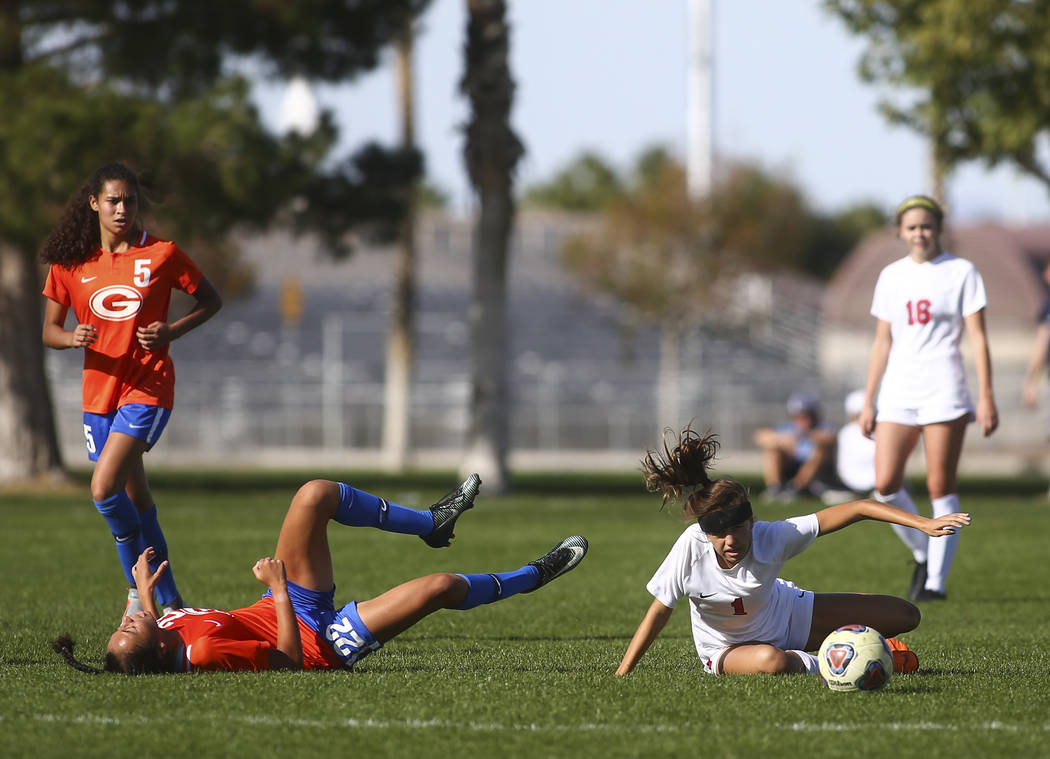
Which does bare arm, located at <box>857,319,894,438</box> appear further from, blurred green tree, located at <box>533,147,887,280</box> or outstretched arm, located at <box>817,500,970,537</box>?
blurred green tree, located at <box>533,147,887,280</box>

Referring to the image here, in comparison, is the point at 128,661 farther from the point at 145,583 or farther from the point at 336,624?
the point at 336,624

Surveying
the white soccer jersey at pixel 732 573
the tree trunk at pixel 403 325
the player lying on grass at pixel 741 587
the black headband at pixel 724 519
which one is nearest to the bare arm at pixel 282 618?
the player lying on grass at pixel 741 587

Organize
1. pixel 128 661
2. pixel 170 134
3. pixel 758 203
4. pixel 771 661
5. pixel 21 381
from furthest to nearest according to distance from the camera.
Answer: pixel 758 203
pixel 21 381
pixel 170 134
pixel 771 661
pixel 128 661

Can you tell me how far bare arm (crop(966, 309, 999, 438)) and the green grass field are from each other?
3.73ft

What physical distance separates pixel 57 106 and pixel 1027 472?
21933mm

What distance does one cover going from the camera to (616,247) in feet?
156

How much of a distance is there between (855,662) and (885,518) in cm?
57

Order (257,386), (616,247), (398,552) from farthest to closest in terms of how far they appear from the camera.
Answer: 1. (616,247)
2. (257,386)
3. (398,552)

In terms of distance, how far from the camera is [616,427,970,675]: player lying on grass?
20.1ft

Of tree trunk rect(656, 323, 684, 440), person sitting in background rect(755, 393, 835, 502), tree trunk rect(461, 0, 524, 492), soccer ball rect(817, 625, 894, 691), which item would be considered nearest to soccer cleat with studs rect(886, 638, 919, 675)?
soccer ball rect(817, 625, 894, 691)

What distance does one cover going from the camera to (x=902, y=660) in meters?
6.49

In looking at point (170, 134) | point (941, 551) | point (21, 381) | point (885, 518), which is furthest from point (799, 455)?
point (885, 518)

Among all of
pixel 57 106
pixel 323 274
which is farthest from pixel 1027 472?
pixel 323 274

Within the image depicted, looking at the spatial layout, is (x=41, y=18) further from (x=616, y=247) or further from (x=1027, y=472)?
(x=616, y=247)
